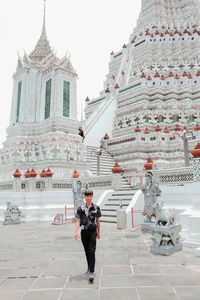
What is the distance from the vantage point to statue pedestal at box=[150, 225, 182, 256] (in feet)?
21.8

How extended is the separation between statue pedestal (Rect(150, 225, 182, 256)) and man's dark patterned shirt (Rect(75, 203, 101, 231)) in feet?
8.31

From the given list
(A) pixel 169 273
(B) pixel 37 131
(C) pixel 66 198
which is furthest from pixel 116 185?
(B) pixel 37 131

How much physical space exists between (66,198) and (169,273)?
11.2 meters

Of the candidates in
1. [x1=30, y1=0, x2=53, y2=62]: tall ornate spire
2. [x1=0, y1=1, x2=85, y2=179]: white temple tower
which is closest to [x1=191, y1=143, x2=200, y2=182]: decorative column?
[x1=0, y1=1, x2=85, y2=179]: white temple tower

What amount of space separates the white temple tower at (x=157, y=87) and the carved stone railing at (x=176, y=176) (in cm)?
979

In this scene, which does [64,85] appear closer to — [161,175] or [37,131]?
[37,131]

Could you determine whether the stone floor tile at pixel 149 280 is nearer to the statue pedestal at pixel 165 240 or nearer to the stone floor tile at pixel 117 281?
the stone floor tile at pixel 117 281

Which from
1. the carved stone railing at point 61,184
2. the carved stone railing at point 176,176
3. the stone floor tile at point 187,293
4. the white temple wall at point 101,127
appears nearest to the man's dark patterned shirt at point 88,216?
the stone floor tile at point 187,293

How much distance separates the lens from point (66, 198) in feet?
51.5

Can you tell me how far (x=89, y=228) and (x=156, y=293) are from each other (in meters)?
1.59

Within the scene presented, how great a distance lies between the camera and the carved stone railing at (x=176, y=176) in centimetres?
1121

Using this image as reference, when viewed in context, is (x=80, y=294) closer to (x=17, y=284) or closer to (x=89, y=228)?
(x=89, y=228)

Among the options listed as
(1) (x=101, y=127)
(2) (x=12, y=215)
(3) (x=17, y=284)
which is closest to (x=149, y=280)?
(3) (x=17, y=284)

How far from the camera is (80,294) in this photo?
13.3 feet
